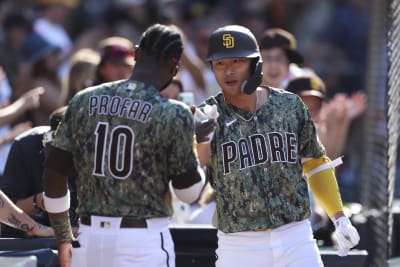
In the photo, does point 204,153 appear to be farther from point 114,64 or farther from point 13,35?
point 13,35

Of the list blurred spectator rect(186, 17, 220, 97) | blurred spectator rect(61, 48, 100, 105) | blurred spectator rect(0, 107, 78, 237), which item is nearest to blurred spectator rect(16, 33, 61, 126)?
blurred spectator rect(61, 48, 100, 105)

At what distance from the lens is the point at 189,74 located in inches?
402

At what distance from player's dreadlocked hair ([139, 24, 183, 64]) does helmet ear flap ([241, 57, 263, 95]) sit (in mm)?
494

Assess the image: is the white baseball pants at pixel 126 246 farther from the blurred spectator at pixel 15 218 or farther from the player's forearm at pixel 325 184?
the player's forearm at pixel 325 184

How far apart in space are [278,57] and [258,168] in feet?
9.04

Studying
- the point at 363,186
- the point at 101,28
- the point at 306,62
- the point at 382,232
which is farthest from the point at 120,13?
the point at 382,232

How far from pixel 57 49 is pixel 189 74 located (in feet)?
4.30

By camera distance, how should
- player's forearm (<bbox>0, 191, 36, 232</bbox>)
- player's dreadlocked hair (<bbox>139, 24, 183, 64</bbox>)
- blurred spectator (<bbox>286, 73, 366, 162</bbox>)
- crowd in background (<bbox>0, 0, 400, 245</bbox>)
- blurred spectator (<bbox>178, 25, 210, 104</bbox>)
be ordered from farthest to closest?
1. blurred spectator (<bbox>178, 25, 210, 104</bbox>)
2. crowd in background (<bbox>0, 0, 400, 245</bbox>)
3. blurred spectator (<bbox>286, 73, 366, 162</bbox>)
4. player's forearm (<bbox>0, 191, 36, 232</bbox>)
5. player's dreadlocked hair (<bbox>139, 24, 183, 64</bbox>)

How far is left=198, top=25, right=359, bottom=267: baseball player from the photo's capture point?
5398 mm

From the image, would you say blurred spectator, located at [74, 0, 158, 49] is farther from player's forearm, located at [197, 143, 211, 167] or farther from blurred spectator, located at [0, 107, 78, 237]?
player's forearm, located at [197, 143, 211, 167]

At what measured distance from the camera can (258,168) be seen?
5457 millimetres

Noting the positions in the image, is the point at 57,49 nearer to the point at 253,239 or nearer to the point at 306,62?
the point at 306,62

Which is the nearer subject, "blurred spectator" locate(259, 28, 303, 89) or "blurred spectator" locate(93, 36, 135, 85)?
"blurred spectator" locate(93, 36, 135, 85)

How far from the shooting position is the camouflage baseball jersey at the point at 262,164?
17.8ft
